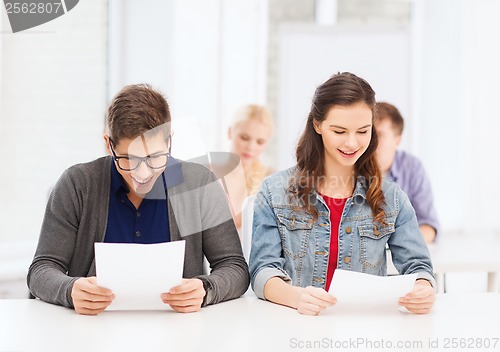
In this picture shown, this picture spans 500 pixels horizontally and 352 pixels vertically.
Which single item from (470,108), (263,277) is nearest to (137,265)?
(263,277)

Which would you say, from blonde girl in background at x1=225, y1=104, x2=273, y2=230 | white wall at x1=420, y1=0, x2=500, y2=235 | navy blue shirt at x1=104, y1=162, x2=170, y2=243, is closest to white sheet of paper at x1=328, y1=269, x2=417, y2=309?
navy blue shirt at x1=104, y1=162, x2=170, y2=243

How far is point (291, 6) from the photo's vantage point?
4.88 metres

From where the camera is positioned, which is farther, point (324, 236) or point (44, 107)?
point (44, 107)

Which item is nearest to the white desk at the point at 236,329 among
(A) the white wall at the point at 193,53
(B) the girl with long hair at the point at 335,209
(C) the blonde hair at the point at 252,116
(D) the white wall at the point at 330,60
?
(B) the girl with long hair at the point at 335,209

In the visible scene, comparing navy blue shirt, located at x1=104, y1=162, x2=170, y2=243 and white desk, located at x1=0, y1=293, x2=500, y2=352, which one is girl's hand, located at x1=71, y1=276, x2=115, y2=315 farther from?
navy blue shirt, located at x1=104, y1=162, x2=170, y2=243

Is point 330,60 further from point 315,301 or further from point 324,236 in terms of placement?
point 315,301

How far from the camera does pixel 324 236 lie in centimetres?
202

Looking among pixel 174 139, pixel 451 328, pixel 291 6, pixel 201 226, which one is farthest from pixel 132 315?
pixel 291 6

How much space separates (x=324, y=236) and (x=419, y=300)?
13.5 inches

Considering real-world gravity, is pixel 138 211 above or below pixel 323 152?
below

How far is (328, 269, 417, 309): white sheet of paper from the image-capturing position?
1.70 metres

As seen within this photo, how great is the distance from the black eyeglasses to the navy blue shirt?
0.34 ft

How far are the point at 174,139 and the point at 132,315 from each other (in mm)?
474

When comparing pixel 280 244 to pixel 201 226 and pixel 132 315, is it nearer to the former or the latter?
pixel 201 226
